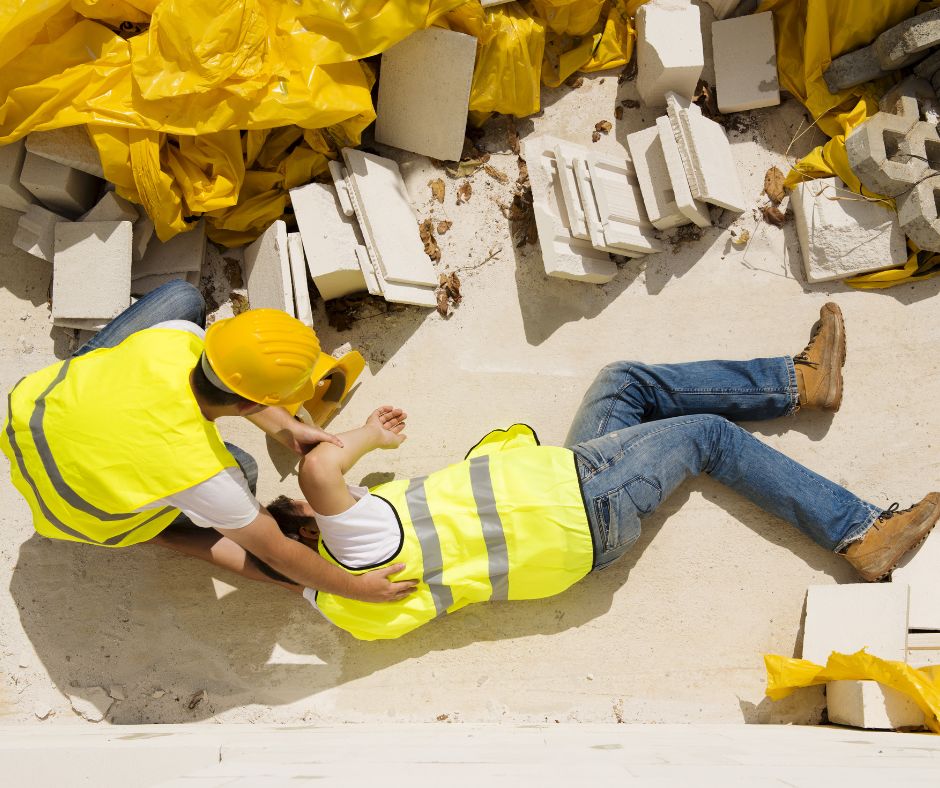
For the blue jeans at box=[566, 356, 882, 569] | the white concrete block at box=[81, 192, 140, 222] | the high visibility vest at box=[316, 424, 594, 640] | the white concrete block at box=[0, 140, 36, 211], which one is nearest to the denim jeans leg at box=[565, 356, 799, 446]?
the blue jeans at box=[566, 356, 882, 569]

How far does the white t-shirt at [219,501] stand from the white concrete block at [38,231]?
3.87 feet

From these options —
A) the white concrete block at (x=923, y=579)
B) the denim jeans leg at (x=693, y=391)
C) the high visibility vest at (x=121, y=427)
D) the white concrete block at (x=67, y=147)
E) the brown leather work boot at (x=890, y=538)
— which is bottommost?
the white concrete block at (x=923, y=579)

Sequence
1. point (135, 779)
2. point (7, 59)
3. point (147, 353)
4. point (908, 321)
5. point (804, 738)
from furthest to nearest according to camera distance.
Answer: point (908, 321)
point (7, 59)
point (804, 738)
point (147, 353)
point (135, 779)

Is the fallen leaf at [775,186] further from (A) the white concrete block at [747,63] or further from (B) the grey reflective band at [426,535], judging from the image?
(B) the grey reflective band at [426,535]

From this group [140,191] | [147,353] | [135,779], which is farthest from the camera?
[140,191]

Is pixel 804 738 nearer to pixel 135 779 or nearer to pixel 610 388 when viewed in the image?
pixel 610 388

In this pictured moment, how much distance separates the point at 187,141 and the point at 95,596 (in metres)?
1.89

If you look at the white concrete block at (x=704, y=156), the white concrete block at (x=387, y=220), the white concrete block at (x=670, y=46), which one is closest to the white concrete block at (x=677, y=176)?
the white concrete block at (x=704, y=156)

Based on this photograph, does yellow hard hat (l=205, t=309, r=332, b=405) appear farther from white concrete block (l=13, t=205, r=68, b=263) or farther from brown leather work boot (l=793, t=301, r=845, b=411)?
brown leather work boot (l=793, t=301, r=845, b=411)

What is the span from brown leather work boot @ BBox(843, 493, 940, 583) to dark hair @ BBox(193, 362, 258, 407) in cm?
235

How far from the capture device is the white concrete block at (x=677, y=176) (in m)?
3.49

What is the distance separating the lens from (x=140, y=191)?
3316mm

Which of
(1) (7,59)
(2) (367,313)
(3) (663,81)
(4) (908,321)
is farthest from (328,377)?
(4) (908,321)

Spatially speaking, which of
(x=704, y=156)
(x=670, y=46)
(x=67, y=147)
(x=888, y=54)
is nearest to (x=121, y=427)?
(x=67, y=147)
